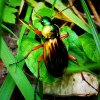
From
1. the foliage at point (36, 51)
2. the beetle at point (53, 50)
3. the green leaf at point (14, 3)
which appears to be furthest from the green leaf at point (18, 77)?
the green leaf at point (14, 3)

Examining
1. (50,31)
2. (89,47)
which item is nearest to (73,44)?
(89,47)

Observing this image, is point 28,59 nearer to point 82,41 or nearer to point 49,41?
point 49,41

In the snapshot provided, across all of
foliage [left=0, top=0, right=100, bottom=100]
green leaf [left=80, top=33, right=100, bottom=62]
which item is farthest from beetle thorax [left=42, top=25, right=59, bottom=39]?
green leaf [left=80, top=33, right=100, bottom=62]

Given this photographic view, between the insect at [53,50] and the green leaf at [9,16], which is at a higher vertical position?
the green leaf at [9,16]

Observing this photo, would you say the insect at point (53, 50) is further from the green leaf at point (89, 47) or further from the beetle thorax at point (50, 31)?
the green leaf at point (89, 47)

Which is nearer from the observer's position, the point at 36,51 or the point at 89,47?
the point at 36,51

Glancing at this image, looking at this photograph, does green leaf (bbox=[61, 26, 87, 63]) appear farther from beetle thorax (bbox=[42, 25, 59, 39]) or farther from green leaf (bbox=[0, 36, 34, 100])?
green leaf (bbox=[0, 36, 34, 100])

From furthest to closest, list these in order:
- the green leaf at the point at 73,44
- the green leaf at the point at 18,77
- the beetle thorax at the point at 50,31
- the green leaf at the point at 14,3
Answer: the green leaf at the point at 14,3 → the green leaf at the point at 73,44 → the beetle thorax at the point at 50,31 → the green leaf at the point at 18,77

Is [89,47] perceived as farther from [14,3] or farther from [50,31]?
[14,3]
